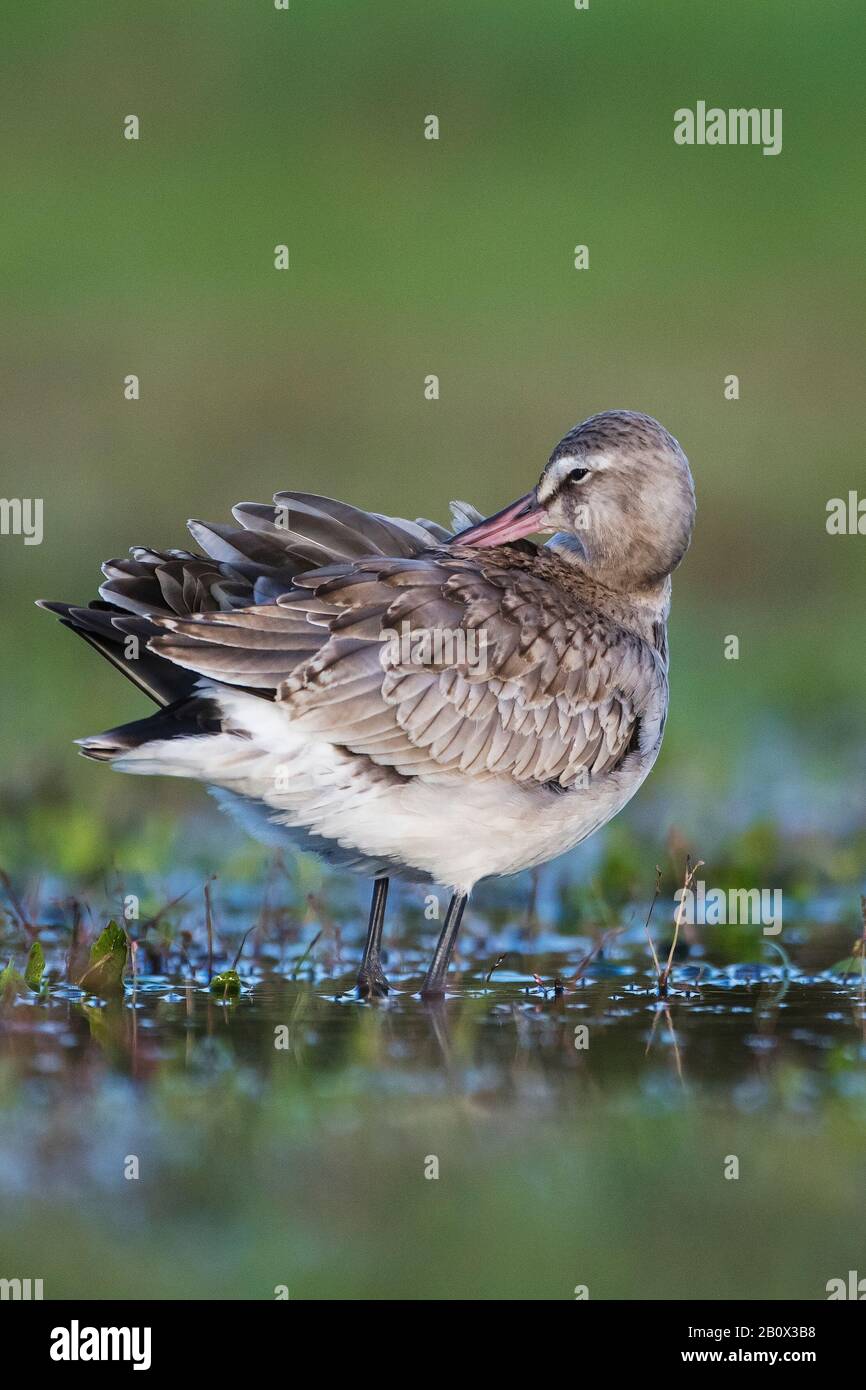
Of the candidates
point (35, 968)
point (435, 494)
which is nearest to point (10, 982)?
point (35, 968)

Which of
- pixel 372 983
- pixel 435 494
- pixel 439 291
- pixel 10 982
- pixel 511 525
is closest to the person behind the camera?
pixel 10 982

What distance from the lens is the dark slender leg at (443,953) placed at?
7.04 metres

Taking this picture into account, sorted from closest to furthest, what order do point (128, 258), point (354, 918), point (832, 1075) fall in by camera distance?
point (832, 1075) < point (354, 918) < point (128, 258)

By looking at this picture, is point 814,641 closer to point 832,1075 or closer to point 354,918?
point 354,918

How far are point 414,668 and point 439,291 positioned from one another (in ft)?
38.8

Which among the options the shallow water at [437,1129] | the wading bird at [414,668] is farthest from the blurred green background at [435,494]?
the wading bird at [414,668]

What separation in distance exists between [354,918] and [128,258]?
453 inches

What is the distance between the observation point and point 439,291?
60.0ft

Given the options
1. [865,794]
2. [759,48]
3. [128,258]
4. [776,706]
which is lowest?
[865,794]

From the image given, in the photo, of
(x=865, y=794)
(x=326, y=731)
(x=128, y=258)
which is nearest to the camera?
(x=326, y=731)

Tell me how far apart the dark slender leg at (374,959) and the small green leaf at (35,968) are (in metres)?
1.06

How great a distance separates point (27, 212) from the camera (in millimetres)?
19078

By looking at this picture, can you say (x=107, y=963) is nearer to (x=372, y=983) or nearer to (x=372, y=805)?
(x=372, y=983)
